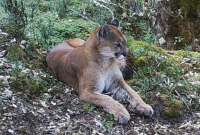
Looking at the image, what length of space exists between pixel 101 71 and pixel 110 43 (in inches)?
14.5

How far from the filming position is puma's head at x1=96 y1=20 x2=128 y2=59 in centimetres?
667

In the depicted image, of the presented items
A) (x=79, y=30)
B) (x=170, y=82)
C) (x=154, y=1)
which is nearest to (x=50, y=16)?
(x=79, y=30)

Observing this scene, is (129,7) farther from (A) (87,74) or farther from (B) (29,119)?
(B) (29,119)

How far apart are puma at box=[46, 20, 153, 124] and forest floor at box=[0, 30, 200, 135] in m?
0.16

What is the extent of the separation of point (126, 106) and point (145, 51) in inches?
48.7

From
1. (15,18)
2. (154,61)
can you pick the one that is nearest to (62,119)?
(154,61)

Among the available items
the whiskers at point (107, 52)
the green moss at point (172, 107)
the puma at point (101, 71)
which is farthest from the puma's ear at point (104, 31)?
the green moss at point (172, 107)

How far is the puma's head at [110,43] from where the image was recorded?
21.9 ft

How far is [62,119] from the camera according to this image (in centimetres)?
601

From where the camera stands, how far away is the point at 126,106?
656 cm

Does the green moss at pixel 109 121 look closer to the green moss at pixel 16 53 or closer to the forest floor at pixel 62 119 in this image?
the forest floor at pixel 62 119

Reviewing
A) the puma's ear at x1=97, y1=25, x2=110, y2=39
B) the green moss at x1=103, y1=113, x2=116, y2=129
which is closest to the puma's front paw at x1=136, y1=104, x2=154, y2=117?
the green moss at x1=103, y1=113, x2=116, y2=129

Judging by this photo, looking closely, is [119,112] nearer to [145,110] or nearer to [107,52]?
[145,110]

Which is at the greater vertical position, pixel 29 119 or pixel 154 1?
pixel 154 1
